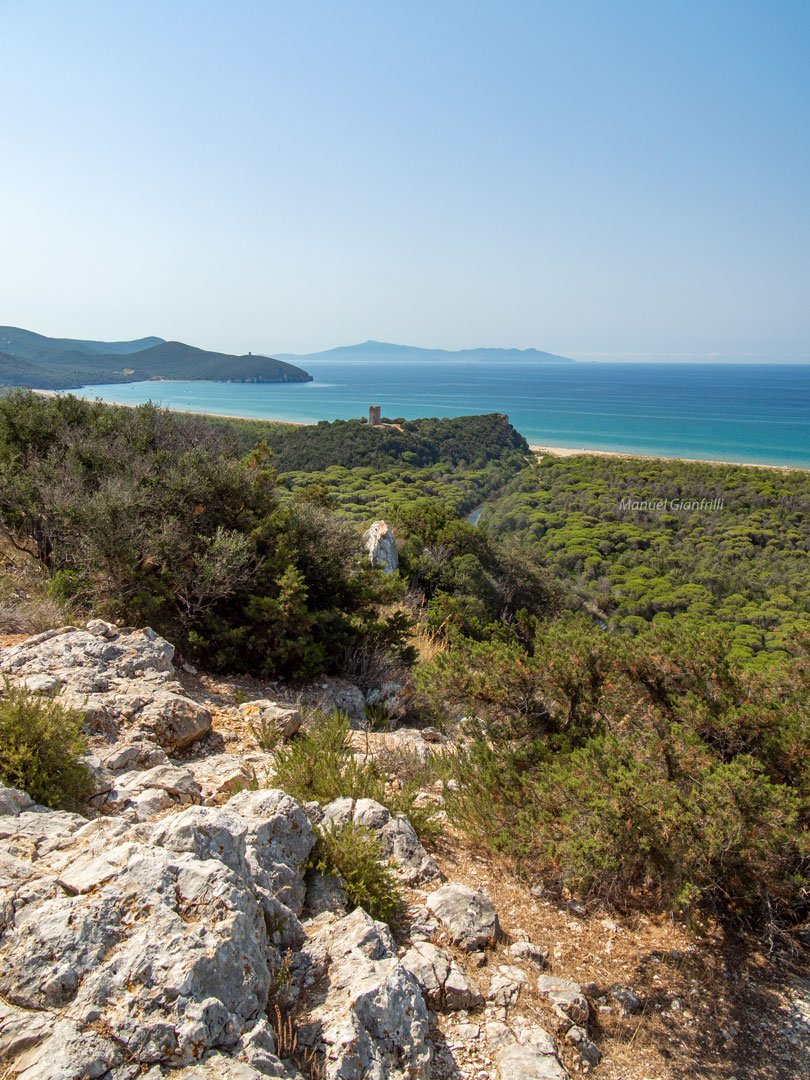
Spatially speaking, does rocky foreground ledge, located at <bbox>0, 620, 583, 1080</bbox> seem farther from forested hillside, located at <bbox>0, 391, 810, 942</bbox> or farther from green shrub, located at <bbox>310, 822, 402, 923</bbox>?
forested hillside, located at <bbox>0, 391, 810, 942</bbox>

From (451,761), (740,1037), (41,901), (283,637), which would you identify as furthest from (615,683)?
(283,637)

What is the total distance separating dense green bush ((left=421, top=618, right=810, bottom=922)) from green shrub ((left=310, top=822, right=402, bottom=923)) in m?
0.92

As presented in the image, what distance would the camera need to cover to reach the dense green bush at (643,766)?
282cm

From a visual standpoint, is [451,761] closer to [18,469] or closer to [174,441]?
[18,469]

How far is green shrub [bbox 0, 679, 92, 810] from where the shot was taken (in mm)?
2889

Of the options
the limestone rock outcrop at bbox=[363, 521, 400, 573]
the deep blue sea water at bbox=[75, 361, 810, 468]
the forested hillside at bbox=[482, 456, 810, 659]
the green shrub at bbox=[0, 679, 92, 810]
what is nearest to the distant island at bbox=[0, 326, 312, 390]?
the deep blue sea water at bbox=[75, 361, 810, 468]

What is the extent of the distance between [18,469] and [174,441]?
2806 millimetres

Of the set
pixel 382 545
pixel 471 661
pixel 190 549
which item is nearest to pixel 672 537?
pixel 382 545

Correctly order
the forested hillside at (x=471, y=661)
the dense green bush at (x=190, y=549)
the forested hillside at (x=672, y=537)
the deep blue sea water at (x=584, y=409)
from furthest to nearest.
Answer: the deep blue sea water at (x=584, y=409) < the forested hillside at (x=672, y=537) < the dense green bush at (x=190, y=549) < the forested hillside at (x=471, y=661)

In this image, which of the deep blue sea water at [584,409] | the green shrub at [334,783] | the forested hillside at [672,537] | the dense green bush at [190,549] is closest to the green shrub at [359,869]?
the green shrub at [334,783]

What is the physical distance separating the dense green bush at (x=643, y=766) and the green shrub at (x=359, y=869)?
3.03ft

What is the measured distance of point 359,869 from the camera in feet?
9.53

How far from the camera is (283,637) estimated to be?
6328 mm

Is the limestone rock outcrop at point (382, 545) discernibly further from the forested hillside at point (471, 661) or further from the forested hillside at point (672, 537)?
the forested hillside at point (672, 537)
